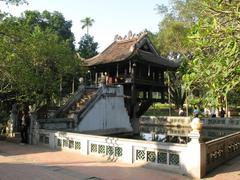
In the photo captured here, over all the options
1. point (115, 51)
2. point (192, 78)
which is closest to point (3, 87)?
point (115, 51)

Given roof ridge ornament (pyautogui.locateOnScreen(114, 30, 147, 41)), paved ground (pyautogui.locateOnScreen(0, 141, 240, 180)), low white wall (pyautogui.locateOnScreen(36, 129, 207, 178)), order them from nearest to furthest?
1. paved ground (pyautogui.locateOnScreen(0, 141, 240, 180))
2. low white wall (pyautogui.locateOnScreen(36, 129, 207, 178))
3. roof ridge ornament (pyautogui.locateOnScreen(114, 30, 147, 41))

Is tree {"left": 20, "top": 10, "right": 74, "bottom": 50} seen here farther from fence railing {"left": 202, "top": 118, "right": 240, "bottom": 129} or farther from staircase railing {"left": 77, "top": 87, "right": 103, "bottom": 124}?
Result: staircase railing {"left": 77, "top": 87, "right": 103, "bottom": 124}

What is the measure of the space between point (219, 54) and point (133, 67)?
17414 mm

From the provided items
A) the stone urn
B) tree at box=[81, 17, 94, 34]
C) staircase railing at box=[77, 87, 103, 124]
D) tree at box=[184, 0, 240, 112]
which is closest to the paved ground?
the stone urn

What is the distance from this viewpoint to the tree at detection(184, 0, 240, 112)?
7090mm

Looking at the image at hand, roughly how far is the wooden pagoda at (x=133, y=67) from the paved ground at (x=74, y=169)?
11.9 metres

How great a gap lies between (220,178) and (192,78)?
4221mm

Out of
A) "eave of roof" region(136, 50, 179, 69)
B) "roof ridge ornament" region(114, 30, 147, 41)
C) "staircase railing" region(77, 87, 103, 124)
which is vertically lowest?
"staircase railing" region(77, 87, 103, 124)

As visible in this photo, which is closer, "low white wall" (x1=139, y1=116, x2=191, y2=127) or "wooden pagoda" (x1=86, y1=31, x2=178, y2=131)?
"wooden pagoda" (x1=86, y1=31, x2=178, y2=131)

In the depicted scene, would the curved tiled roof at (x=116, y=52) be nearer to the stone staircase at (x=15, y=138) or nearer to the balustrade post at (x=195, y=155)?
the stone staircase at (x=15, y=138)

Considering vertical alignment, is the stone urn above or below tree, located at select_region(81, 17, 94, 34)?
below

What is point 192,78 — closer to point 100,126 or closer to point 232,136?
point 232,136

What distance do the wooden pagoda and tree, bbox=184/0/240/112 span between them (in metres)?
16.4

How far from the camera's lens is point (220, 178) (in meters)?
10.3
